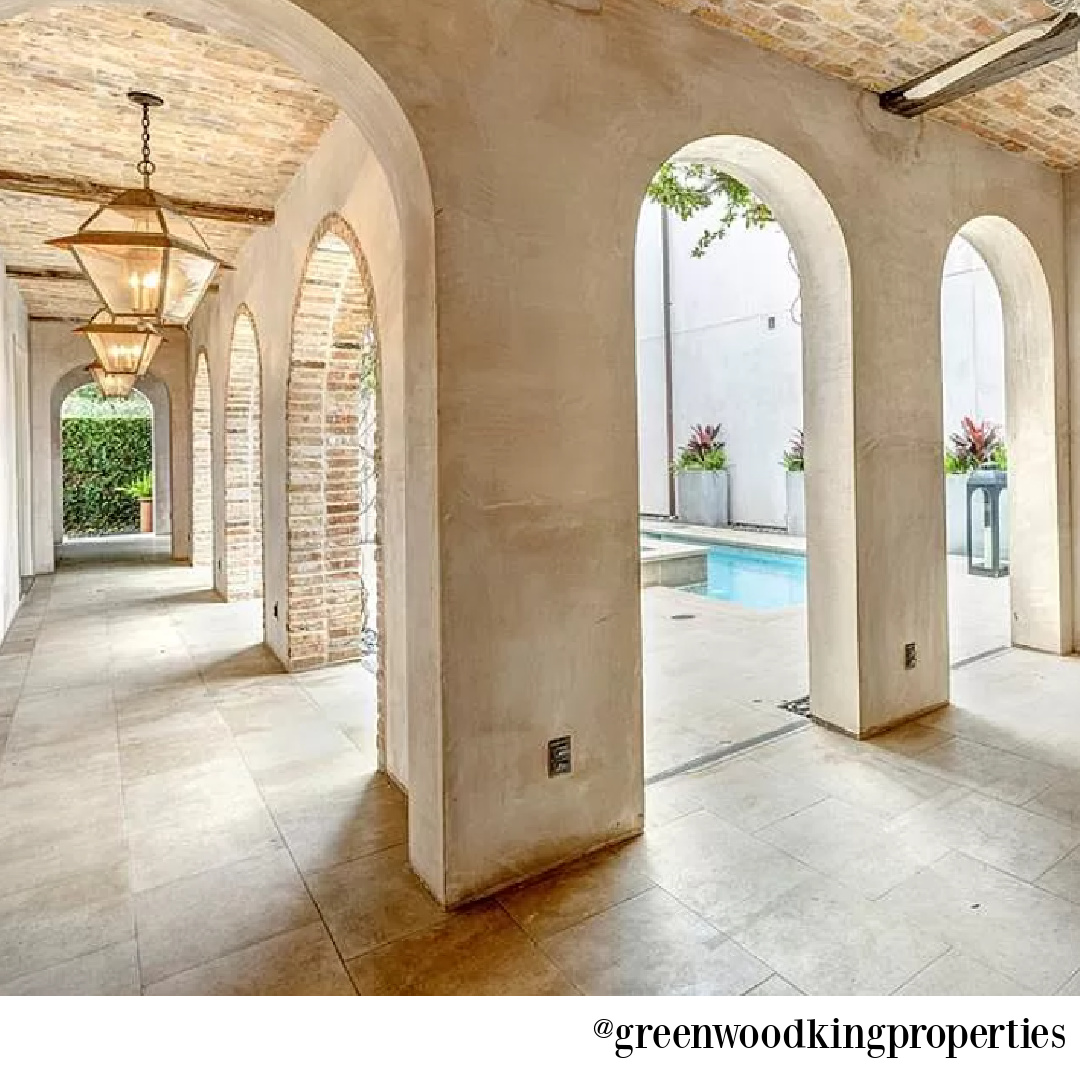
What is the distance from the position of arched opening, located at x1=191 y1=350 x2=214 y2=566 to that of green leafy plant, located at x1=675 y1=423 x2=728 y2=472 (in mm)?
7703

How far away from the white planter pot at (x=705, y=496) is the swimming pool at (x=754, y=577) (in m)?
1.93

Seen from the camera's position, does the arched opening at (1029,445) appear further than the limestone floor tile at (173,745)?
Yes

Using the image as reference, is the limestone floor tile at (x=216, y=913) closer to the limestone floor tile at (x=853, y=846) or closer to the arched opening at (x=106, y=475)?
the limestone floor tile at (x=853, y=846)

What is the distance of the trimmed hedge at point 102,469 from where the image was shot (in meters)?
15.1

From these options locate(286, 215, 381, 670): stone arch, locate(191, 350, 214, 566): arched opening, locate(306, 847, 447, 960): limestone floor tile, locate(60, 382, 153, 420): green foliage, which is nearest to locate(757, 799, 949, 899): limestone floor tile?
locate(306, 847, 447, 960): limestone floor tile

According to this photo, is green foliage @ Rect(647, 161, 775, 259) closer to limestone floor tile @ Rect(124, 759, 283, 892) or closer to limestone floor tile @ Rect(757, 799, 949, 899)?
limestone floor tile @ Rect(757, 799, 949, 899)

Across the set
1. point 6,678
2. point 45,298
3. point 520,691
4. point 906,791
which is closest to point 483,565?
point 520,691

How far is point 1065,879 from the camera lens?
228 centimetres

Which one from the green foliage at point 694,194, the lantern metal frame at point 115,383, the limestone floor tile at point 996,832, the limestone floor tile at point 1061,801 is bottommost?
the limestone floor tile at point 996,832

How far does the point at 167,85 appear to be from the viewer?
3.40 metres

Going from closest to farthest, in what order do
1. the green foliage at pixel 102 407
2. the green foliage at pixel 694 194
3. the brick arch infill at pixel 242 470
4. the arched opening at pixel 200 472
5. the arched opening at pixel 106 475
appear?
1. the green foliage at pixel 694 194
2. the brick arch infill at pixel 242 470
3. the arched opening at pixel 200 472
4. the arched opening at pixel 106 475
5. the green foliage at pixel 102 407

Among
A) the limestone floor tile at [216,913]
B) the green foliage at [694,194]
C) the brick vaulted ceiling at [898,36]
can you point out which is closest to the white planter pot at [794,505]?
the green foliage at [694,194]

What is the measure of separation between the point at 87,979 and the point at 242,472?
548 cm
